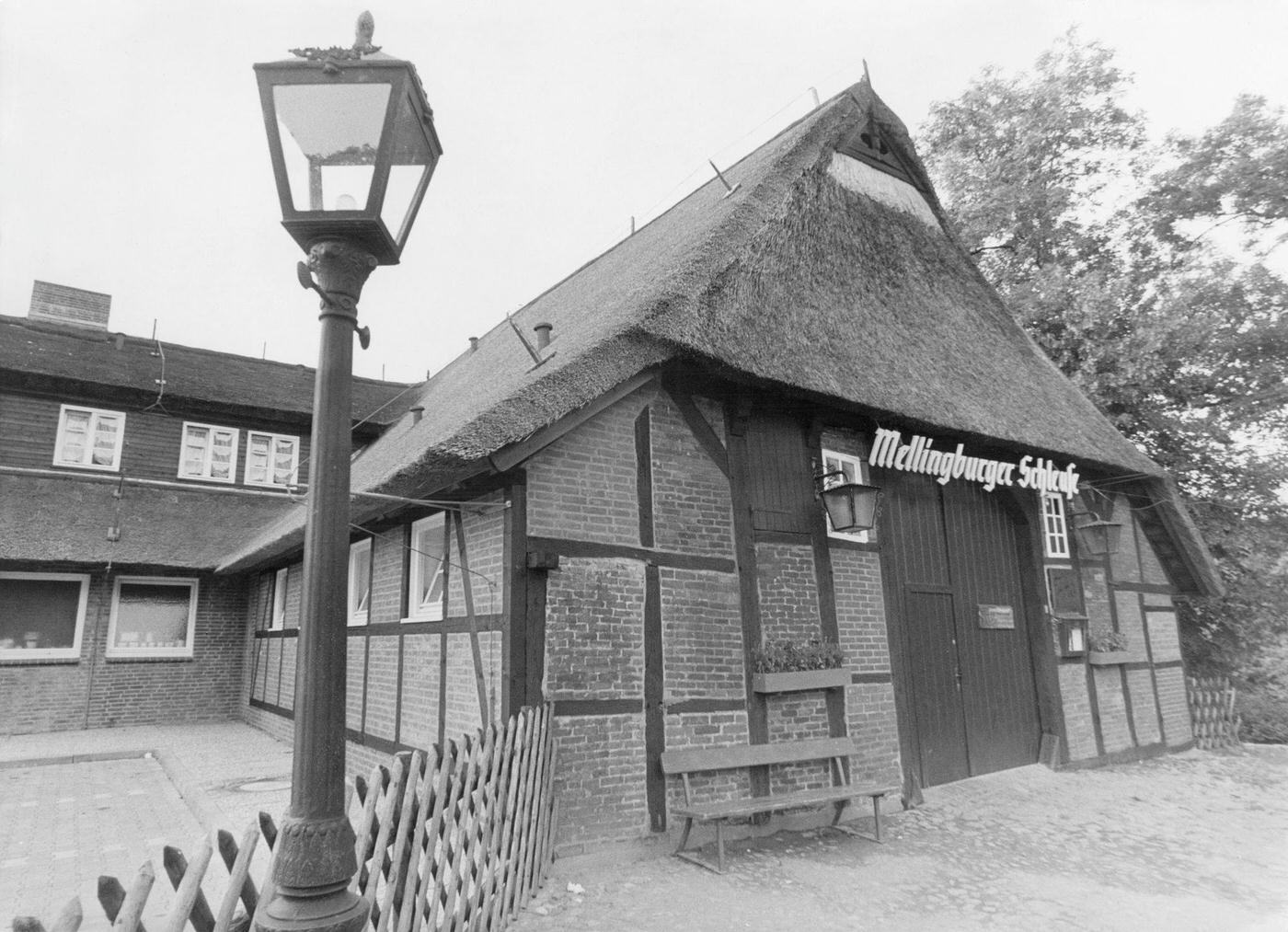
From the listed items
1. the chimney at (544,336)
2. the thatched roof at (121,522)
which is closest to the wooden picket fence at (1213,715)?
the chimney at (544,336)

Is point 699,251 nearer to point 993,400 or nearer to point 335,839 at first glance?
point 993,400

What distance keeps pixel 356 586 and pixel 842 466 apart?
18.1 ft

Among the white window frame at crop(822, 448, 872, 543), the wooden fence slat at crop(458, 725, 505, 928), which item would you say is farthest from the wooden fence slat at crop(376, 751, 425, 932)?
the white window frame at crop(822, 448, 872, 543)

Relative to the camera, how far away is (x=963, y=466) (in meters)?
8.48

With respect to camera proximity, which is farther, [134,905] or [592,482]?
[592,482]

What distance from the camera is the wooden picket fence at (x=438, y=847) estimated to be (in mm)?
2168

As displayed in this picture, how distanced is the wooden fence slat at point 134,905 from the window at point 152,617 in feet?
42.3

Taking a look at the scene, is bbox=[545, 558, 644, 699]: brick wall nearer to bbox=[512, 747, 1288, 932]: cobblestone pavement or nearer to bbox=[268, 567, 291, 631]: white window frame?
bbox=[512, 747, 1288, 932]: cobblestone pavement

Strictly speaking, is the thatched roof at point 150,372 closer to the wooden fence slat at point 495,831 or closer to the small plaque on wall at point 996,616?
the wooden fence slat at point 495,831

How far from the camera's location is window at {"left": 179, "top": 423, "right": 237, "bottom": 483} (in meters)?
14.0

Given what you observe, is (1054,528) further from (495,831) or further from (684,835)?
(495,831)

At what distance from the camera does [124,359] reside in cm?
1434

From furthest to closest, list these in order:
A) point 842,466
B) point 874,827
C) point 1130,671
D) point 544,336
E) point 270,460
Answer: point 270,460, point 1130,671, point 544,336, point 842,466, point 874,827

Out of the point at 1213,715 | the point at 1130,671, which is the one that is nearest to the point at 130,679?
the point at 1130,671
